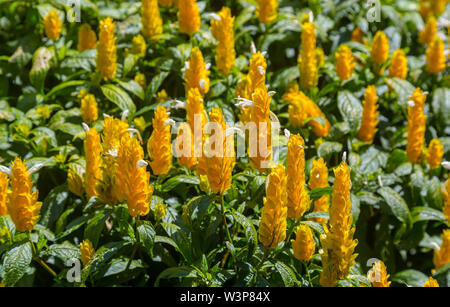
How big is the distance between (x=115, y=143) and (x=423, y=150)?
160 centimetres

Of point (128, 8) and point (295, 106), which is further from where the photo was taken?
point (128, 8)

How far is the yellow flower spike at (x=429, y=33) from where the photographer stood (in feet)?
12.4

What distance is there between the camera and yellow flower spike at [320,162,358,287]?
2.03 metres

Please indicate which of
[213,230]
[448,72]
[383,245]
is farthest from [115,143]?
[448,72]

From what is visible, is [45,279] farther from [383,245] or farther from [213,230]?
[383,245]

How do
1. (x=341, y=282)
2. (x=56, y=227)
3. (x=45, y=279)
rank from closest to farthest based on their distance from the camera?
(x=341, y=282)
(x=56, y=227)
(x=45, y=279)

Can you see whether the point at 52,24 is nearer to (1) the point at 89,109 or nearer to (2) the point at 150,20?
(2) the point at 150,20

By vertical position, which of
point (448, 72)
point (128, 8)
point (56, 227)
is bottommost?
point (56, 227)

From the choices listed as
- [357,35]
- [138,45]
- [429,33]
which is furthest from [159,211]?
[429,33]

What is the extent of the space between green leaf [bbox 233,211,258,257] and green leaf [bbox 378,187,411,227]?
897mm

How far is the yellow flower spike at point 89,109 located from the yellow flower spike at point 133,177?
784 millimetres

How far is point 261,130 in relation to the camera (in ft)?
7.18

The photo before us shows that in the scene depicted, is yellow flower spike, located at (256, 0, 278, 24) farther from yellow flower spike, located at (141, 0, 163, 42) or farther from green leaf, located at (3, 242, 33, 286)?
green leaf, located at (3, 242, 33, 286)
